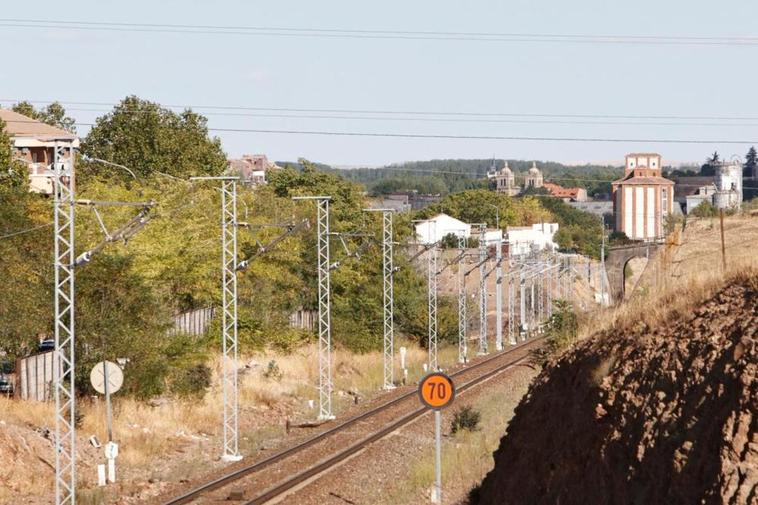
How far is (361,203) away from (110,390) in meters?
81.0

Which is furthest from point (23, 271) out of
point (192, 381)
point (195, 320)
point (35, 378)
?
point (195, 320)

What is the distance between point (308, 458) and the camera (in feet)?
113

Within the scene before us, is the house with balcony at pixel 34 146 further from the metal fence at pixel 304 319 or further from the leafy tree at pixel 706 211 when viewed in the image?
the leafy tree at pixel 706 211

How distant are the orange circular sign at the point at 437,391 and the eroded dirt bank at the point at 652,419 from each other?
1.32m

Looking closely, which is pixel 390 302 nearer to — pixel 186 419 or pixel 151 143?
pixel 186 419

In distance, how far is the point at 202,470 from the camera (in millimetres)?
33344

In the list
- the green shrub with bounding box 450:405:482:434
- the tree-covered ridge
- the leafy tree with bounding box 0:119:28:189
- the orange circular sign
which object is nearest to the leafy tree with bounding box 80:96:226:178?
the tree-covered ridge

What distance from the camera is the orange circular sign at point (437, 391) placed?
817 inches

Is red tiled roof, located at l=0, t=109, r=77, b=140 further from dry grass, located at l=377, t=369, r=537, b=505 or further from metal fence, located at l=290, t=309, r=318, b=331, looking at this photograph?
dry grass, located at l=377, t=369, r=537, b=505

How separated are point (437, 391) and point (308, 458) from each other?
14.3 meters

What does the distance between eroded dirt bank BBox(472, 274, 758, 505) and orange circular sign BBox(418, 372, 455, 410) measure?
132cm

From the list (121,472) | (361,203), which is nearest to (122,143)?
(361,203)

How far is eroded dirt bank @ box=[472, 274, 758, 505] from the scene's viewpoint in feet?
41.0

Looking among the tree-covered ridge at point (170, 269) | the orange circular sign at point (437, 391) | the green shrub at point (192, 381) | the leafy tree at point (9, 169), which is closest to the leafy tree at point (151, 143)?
the tree-covered ridge at point (170, 269)
